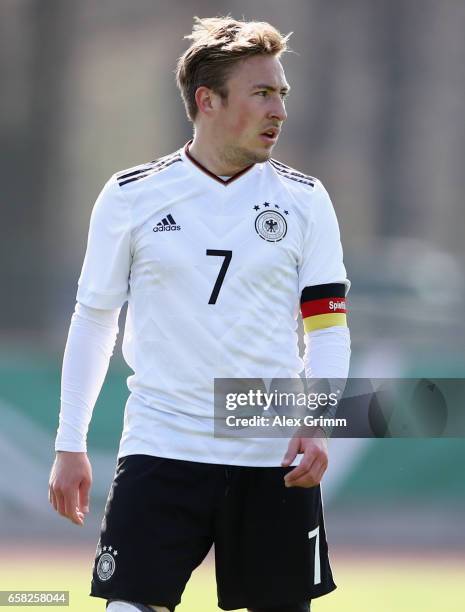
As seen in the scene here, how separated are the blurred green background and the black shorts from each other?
420cm

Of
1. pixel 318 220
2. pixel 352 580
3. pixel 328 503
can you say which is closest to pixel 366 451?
pixel 328 503

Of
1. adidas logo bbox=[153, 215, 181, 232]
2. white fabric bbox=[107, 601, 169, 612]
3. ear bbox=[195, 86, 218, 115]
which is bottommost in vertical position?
A: white fabric bbox=[107, 601, 169, 612]

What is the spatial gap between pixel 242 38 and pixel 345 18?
15.7ft

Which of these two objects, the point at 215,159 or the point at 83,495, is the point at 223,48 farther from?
the point at 83,495

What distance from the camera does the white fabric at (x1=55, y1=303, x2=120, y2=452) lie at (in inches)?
139

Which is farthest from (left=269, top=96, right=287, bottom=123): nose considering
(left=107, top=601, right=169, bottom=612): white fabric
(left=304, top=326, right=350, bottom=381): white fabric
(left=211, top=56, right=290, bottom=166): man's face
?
(left=107, top=601, right=169, bottom=612): white fabric

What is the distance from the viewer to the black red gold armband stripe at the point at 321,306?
3.55 meters

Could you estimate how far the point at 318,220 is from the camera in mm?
3623

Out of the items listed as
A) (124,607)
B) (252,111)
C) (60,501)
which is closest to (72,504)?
(60,501)

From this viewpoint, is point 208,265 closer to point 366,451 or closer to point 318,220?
point 318,220

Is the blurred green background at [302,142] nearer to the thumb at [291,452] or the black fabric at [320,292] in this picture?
the black fabric at [320,292]

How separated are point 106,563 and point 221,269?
2.62 feet

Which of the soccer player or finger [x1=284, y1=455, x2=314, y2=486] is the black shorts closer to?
the soccer player

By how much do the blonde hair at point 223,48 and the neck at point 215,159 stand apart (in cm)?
13
